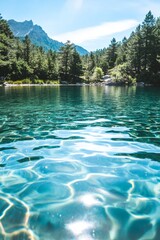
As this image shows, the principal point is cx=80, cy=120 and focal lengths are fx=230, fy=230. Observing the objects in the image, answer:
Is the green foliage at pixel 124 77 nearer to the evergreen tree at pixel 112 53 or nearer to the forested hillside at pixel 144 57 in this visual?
the forested hillside at pixel 144 57

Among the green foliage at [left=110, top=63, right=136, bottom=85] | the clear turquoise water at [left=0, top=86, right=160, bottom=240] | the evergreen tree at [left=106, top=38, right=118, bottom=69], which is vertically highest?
the evergreen tree at [left=106, top=38, right=118, bottom=69]

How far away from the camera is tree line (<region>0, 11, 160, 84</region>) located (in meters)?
65.5

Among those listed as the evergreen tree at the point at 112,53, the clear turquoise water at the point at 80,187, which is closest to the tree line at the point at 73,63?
the evergreen tree at the point at 112,53

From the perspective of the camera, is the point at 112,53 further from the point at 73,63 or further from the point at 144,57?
the point at 144,57

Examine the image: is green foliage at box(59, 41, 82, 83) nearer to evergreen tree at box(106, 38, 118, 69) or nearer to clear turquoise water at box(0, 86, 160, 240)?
evergreen tree at box(106, 38, 118, 69)

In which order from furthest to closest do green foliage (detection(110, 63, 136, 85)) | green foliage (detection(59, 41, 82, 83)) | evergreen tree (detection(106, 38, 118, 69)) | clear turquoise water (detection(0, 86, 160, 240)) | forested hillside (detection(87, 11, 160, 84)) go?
evergreen tree (detection(106, 38, 118, 69)), green foliage (detection(59, 41, 82, 83)), forested hillside (detection(87, 11, 160, 84)), green foliage (detection(110, 63, 136, 85)), clear turquoise water (detection(0, 86, 160, 240))

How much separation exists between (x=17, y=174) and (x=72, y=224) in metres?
2.05

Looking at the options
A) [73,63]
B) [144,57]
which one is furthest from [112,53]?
[144,57]

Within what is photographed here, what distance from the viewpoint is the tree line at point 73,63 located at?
65500 mm

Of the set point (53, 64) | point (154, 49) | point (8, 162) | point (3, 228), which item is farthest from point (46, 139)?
point (53, 64)

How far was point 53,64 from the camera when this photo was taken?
7881 centimetres

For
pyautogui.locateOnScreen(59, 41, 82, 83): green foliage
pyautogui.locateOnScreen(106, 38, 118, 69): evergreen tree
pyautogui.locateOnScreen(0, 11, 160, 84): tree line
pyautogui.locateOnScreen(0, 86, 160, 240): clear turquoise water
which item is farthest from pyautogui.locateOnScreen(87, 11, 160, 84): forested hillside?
pyautogui.locateOnScreen(0, 86, 160, 240): clear turquoise water

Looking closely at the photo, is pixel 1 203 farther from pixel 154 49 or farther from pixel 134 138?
pixel 154 49

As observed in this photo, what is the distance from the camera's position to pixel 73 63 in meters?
81.8
